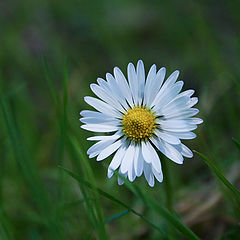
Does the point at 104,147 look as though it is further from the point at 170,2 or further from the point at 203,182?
the point at 170,2

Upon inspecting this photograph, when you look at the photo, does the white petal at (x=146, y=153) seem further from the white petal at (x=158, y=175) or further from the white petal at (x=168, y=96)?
the white petal at (x=168, y=96)

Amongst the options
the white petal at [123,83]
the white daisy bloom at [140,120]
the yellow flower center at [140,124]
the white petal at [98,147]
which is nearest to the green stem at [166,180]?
the white daisy bloom at [140,120]

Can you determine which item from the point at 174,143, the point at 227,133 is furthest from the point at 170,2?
the point at 174,143

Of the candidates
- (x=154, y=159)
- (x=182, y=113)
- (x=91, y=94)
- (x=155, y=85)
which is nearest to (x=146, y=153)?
(x=154, y=159)

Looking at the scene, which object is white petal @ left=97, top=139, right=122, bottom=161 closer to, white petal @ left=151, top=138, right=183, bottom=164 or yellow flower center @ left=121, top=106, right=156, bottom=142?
yellow flower center @ left=121, top=106, right=156, bottom=142

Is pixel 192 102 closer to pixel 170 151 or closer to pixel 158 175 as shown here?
pixel 170 151

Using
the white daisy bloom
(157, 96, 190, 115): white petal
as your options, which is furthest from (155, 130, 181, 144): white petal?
(157, 96, 190, 115): white petal
